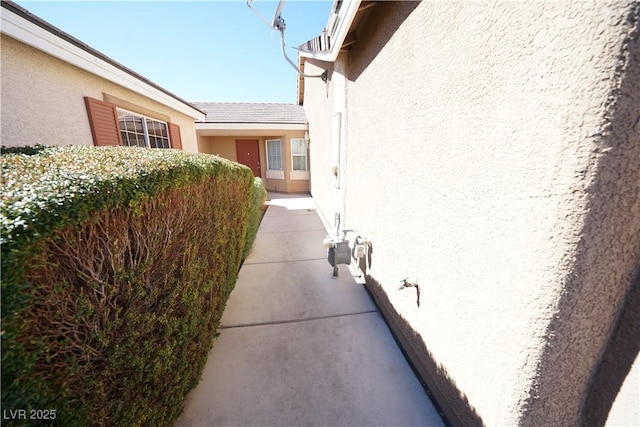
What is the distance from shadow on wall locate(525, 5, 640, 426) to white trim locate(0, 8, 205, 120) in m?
6.36

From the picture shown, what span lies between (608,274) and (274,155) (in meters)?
13.6

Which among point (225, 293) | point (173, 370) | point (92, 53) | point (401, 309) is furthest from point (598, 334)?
point (92, 53)

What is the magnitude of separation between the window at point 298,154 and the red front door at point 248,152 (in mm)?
2879

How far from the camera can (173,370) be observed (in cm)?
190

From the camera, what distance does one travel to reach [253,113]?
42.3 ft

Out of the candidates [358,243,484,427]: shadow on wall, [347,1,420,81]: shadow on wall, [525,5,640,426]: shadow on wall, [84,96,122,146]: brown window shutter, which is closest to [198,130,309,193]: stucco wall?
[84,96,122,146]: brown window shutter

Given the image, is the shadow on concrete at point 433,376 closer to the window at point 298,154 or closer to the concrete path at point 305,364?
the concrete path at point 305,364

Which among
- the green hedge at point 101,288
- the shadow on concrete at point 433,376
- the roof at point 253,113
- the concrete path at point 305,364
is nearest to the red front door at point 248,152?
the roof at point 253,113

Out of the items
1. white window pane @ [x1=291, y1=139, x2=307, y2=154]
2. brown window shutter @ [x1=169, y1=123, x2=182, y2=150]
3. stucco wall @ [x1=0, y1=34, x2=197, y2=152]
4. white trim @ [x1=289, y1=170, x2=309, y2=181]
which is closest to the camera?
stucco wall @ [x1=0, y1=34, x2=197, y2=152]

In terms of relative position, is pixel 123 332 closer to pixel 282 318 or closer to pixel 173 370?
pixel 173 370

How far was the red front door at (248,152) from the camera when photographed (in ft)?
45.6

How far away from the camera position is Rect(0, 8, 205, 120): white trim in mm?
3262

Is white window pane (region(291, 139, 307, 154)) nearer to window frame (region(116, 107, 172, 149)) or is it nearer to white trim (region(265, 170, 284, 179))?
white trim (region(265, 170, 284, 179))

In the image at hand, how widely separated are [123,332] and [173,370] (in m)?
0.73
